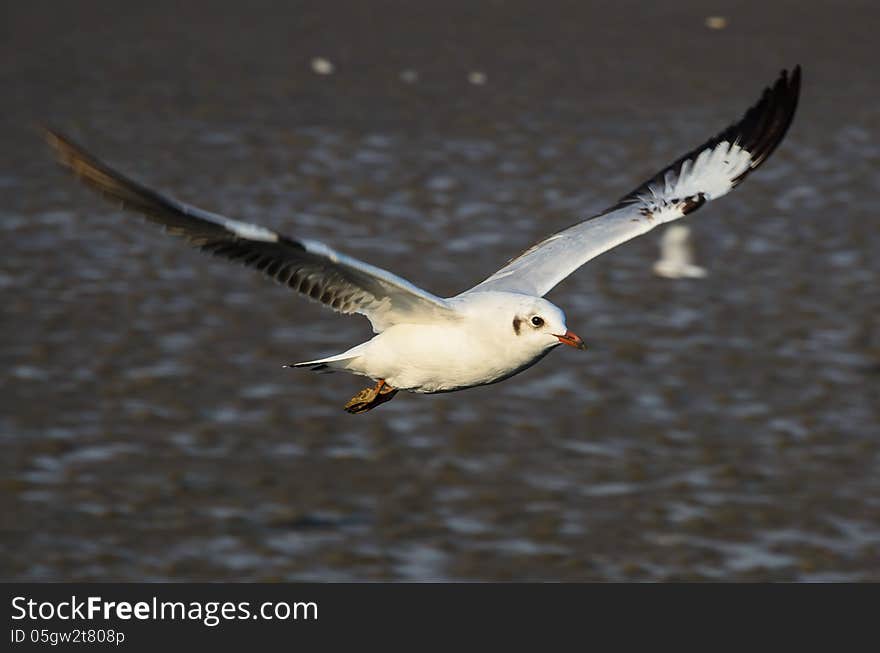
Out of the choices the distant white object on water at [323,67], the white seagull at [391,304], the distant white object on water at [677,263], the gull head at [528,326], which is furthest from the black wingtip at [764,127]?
the distant white object on water at [323,67]

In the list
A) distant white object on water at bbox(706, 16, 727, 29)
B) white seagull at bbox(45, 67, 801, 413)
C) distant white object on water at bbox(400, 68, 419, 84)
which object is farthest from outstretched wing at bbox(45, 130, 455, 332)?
distant white object on water at bbox(706, 16, 727, 29)

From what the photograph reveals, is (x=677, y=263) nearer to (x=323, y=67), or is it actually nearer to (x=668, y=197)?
(x=323, y=67)

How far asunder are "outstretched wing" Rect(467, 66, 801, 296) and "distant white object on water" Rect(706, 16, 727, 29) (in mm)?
34407

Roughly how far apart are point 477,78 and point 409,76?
1689mm

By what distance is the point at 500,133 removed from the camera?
36.2 meters

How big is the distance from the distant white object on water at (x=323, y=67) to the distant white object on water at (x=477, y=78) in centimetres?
339

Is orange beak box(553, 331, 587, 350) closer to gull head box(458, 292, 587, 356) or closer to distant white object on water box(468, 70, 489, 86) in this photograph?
gull head box(458, 292, 587, 356)

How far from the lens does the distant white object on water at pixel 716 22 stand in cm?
4553

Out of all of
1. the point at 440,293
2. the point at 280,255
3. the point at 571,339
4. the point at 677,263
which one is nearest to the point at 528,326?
the point at 571,339

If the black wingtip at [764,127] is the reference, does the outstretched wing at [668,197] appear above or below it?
below

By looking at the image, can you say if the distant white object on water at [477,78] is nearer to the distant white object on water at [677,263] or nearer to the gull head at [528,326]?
the distant white object on water at [677,263]

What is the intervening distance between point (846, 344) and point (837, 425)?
2850mm

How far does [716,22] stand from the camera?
46.0 m

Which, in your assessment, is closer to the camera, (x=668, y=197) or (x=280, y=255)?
(x=280, y=255)
